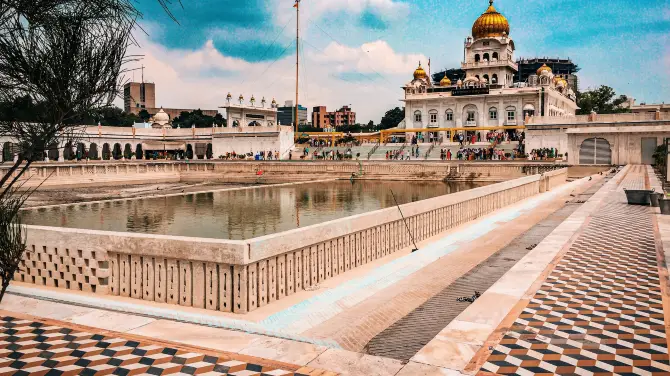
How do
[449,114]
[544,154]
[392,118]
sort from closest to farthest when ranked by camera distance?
[544,154] → [449,114] → [392,118]

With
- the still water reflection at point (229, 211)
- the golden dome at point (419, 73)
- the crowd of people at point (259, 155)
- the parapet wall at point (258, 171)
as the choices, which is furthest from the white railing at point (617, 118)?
the golden dome at point (419, 73)

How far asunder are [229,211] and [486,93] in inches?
1772

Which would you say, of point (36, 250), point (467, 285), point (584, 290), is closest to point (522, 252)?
point (467, 285)

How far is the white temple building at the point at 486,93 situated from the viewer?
6069cm

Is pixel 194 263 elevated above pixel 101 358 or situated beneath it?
elevated above

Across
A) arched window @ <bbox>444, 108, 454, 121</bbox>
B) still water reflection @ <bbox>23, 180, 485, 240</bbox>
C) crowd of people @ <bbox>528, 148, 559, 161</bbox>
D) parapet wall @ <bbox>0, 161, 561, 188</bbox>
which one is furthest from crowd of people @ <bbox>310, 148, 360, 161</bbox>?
arched window @ <bbox>444, 108, 454, 121</bbox>

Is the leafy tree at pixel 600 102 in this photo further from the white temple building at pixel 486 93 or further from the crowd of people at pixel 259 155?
the crowd of people at pixel 259 155

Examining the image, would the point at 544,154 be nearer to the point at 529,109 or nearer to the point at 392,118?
the point at 529,109

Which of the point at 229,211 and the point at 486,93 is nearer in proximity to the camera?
the point at 229,211

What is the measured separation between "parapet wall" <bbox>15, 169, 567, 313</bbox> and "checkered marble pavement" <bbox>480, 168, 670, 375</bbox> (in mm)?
3154

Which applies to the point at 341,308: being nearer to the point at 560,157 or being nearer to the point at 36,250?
the point at 36,250

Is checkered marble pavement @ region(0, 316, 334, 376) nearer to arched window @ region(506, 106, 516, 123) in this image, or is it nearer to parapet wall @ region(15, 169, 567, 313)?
parapet wall @ region(15, 169, 567, 313)

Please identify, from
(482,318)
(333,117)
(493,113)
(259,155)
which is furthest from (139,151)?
(333,117)

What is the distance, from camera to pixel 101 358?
4.95 m
